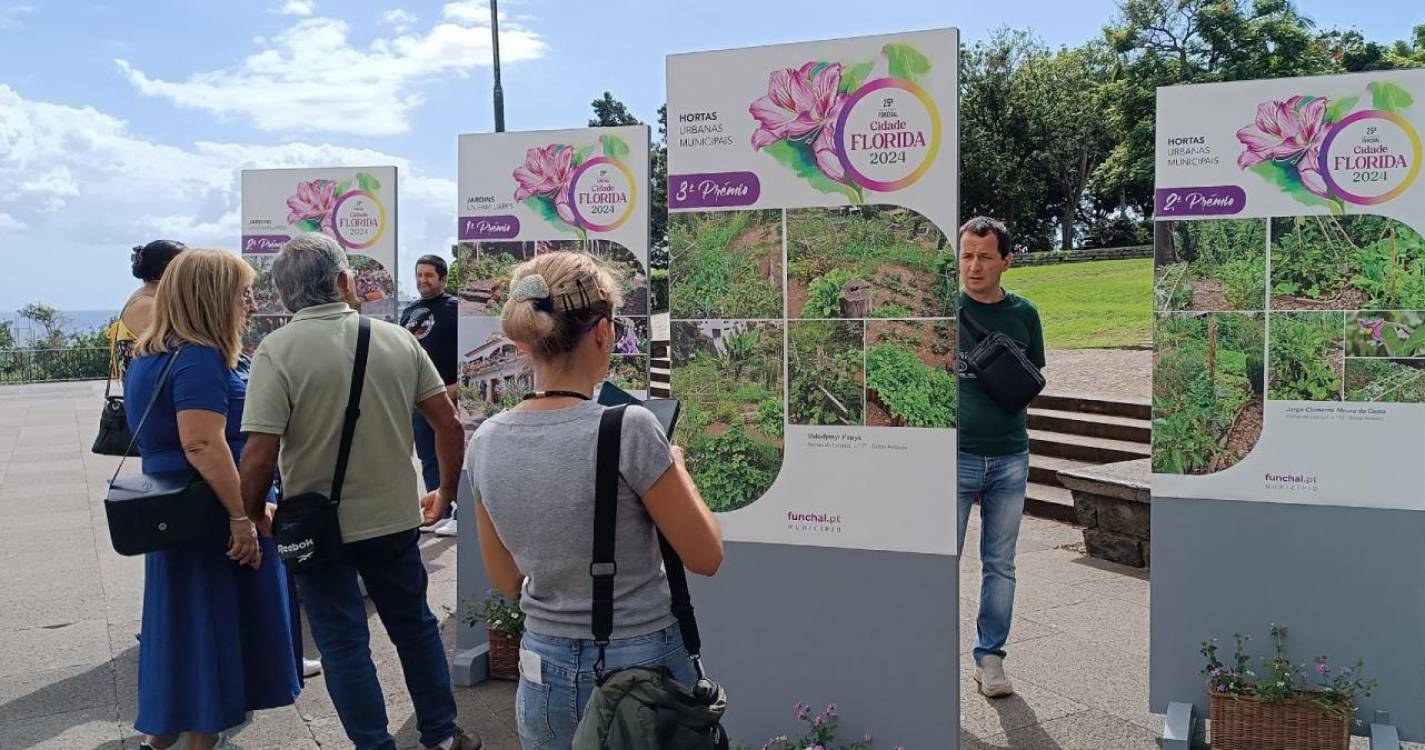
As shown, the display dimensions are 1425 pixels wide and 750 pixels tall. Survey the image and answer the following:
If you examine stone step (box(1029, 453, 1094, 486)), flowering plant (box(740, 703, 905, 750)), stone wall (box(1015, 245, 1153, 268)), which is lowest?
flowering plant (box(740, 703, 905, 750))

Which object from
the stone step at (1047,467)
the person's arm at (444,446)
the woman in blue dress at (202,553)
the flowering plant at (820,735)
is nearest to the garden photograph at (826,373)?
the flowering plant at (820,735)

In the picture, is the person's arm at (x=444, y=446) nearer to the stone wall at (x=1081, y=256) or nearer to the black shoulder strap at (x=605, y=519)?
the black shoulder strap at (x=605, y=519)

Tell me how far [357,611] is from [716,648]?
44.7 inches

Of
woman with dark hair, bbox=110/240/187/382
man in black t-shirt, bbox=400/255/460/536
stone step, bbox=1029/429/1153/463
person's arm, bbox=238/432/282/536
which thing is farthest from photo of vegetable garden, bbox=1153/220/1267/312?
stone step, bbox=1029/429/1153/463

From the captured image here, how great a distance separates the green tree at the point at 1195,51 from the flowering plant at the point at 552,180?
38.2m

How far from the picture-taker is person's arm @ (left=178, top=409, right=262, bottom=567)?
336 centimetres

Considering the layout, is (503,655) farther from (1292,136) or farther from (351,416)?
(1292,136)

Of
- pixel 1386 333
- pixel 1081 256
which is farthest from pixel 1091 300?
pixel 1386 333

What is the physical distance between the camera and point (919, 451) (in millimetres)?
3166

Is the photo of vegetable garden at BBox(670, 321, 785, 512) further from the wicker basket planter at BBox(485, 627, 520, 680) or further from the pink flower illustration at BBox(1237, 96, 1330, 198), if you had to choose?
the pink flower illustration at BBox(1237, 96, 1330, 198)

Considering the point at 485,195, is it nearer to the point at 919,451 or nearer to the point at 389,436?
the point at 389,436

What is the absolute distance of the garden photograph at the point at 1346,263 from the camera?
340 centimetres

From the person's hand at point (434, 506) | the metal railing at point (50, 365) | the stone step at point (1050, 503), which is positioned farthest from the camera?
the metal railing at point (50, 365)

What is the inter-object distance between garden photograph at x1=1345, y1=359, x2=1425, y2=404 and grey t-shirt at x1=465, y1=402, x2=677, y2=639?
2.57 m
